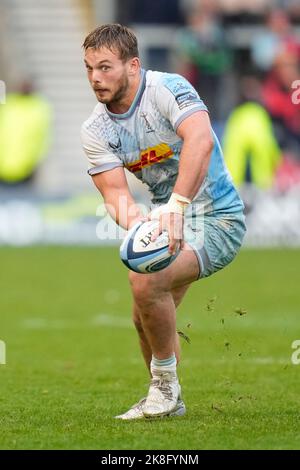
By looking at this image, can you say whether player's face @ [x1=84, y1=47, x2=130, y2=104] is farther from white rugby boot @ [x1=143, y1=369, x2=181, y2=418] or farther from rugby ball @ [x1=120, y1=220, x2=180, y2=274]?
white rugby boot @ [x1=143, y1=369, x2=181, y2=418]

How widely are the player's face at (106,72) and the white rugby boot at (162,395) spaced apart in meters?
1.50

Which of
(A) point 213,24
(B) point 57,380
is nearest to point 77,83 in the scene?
(A) point 213,24

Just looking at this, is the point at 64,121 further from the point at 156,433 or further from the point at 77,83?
the point at 156,433

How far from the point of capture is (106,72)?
682 cm

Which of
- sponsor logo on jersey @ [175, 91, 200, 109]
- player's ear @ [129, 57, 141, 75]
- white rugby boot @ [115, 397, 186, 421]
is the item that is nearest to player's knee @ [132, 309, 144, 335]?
white rugby boot @ [115, 397, 186, 421]

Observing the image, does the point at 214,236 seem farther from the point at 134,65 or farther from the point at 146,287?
the point at 134,65

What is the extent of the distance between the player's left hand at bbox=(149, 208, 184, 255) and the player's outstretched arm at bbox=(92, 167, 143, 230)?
34 cm

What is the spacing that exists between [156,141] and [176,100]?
0.29 meters

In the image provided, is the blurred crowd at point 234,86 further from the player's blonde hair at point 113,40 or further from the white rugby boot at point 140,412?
the player's blonde hair at point 113,40

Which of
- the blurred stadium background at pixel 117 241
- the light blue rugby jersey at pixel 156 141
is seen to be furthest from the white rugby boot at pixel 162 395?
the light blue rugby jersey at pixel 156 141

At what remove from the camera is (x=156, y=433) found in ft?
21.5

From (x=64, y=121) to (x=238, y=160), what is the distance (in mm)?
5119

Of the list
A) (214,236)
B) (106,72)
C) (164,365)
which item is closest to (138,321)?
(164,365)

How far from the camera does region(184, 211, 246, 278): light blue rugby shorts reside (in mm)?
7121
